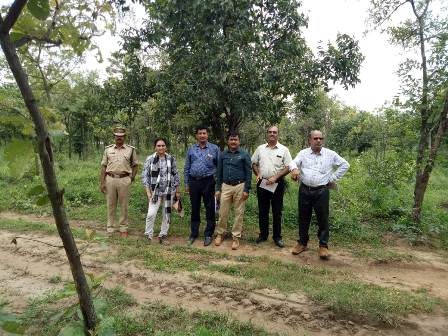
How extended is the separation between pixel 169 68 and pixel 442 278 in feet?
17.6

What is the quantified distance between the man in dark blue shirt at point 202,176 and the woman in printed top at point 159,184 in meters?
0.31

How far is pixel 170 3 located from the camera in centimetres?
548

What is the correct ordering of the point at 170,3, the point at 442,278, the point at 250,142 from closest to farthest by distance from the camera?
the point at 442,278
the point at 170,3
the point at 250,142

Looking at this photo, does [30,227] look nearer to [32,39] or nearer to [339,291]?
[339,291]

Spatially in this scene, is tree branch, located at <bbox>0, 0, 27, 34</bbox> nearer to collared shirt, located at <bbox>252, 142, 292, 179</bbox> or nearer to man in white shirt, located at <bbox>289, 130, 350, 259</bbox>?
man in white shirt, located at <bbox>289, 130, 350, 259</bbox>

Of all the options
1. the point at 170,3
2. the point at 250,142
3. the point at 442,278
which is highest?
the point at 170,3

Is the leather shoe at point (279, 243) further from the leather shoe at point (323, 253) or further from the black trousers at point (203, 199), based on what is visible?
the black trousers at point (203, 199)

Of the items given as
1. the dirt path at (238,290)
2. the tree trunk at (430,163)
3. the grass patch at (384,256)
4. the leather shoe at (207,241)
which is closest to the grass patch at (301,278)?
the grass patch at (384,256)

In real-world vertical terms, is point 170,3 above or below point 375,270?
above

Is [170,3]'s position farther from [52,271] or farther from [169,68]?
[52,271]

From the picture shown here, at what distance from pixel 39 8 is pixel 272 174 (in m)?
4.85

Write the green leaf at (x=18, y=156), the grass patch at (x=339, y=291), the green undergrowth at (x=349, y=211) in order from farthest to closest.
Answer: the green undergrowth at (x=349, y=211) → the grass patch at (x=339, y=291) → the green leaf at (x=18, y=156)

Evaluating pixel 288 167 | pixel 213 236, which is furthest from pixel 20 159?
pixel 213 236

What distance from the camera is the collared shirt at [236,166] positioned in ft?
Answer: 18.9
